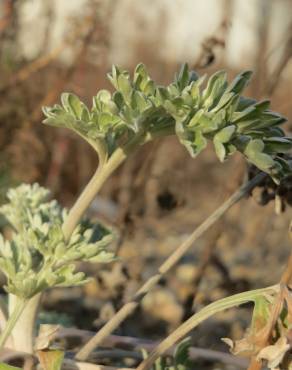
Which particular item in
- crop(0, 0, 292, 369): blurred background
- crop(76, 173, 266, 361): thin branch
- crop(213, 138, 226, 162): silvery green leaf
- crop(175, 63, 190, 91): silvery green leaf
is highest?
crop(175, 63, 190, 91): silvery green leaf

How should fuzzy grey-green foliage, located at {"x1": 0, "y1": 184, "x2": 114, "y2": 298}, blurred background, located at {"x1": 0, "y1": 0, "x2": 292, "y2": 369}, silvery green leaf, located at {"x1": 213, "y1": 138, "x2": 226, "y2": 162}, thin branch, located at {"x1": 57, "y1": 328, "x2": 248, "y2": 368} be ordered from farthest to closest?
blurred background, located at {"x1": 0, "y1": 0, "x2": 292, "y2": 369}, thin branch, located at {"x1": 57, "y1": 328, "x2": 248, "y2": 368}, fuzzy grey-green foliage, located at {"x1": 0, "y1": 184, "x2": 114, "y2": 298}, silvery green leaf, located at {"x1": 213, "y1": 138, "x2": 226, "y2": 162}

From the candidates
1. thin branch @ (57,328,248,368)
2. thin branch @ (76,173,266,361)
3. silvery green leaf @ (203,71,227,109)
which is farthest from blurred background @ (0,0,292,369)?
silvery green leaf @ (203,71,227,109)

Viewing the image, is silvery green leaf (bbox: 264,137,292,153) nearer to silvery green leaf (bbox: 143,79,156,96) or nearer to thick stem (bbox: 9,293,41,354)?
silvery green leaf (bbox: 143,79,156,96)

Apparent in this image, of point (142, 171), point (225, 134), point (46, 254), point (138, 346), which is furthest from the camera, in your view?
point (142, 171)

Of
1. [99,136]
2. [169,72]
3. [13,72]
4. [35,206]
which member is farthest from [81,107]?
[169,72]

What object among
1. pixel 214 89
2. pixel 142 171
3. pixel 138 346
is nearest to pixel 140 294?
pixel 138 346

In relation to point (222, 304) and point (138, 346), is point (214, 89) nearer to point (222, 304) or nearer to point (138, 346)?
point (222, 304)
